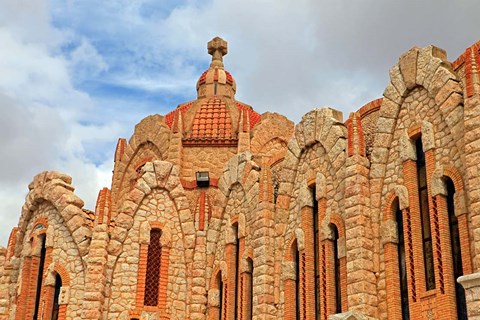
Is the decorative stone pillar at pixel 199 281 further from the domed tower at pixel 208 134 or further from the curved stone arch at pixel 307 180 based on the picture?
the curved stone arch at pixel 307 180

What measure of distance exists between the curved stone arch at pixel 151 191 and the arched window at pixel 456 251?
30.3 feet

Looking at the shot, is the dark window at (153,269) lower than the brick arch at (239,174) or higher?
lower

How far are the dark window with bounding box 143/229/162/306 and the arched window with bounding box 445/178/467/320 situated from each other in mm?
9513

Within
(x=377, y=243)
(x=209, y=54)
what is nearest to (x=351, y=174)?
(x=377, y=243)

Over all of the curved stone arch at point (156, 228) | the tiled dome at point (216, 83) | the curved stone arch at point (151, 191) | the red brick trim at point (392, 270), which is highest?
the tiled dome at point (216, 83)

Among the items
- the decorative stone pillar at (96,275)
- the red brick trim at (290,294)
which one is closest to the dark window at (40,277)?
the decorative stone pillar at (96,275)

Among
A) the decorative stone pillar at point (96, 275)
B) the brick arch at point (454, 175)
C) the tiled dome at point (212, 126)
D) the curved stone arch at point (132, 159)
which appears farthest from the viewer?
the curved stone arch at point (132, 159)

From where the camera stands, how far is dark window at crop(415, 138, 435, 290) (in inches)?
579

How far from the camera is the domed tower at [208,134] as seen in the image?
25.8 m

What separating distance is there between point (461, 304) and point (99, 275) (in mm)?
10494

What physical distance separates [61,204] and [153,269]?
11.9ft

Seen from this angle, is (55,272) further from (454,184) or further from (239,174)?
(454,184)

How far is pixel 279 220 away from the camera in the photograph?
19.6 meters

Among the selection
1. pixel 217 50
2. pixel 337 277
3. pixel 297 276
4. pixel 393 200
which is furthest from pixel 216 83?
pixel 393 200
